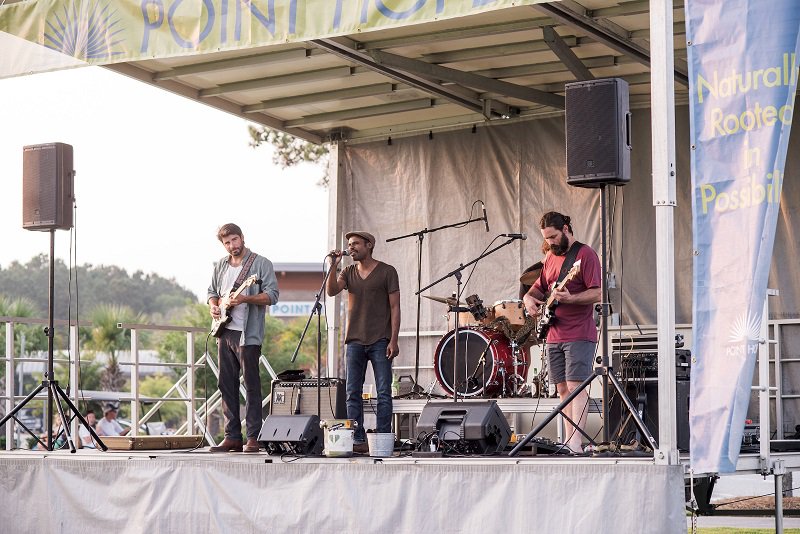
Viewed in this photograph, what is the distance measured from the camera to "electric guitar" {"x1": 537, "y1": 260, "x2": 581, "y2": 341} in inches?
284

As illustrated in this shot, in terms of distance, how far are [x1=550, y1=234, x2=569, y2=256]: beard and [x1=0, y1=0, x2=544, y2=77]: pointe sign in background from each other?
183 centimetres

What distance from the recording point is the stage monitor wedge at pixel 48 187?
839 centimetres

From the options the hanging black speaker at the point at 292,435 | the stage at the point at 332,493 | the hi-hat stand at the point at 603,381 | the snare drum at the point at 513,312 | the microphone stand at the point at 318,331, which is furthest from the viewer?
the snare drum at the point at 513,312

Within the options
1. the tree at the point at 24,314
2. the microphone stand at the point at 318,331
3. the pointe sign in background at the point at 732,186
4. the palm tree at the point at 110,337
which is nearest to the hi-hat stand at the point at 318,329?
the microphone stand at the point at 318,331

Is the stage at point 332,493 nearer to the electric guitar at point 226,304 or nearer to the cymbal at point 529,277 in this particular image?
the electric guitar at point 226,304

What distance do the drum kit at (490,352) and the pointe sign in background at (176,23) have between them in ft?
10.9

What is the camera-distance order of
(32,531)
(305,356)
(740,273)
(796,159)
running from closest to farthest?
(740,273), (32,531), (796,159), (305,356)

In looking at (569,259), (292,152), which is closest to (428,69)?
(569,259)

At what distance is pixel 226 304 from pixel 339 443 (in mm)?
1420

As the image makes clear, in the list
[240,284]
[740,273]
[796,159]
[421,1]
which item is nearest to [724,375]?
[740,273]

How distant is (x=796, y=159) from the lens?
9.44 m

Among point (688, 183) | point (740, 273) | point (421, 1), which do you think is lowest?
point (740, 273)

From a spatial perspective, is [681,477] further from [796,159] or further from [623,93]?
[796,159]

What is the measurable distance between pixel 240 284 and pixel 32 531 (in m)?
2.15
